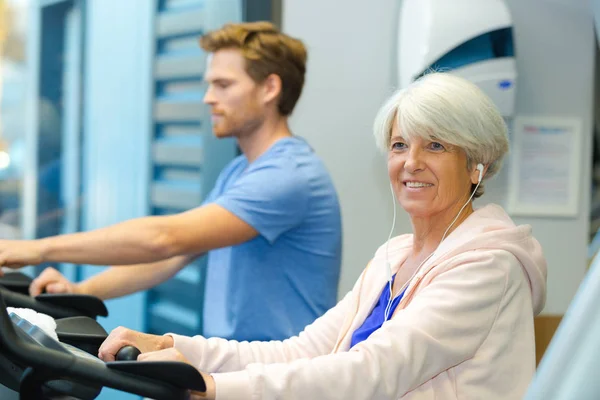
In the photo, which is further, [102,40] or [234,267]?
[102,40]

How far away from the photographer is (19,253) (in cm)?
197

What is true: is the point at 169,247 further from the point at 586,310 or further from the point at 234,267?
the point at 586,310

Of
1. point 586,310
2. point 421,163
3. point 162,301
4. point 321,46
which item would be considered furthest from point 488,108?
point 162,301

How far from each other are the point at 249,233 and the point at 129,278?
484mm

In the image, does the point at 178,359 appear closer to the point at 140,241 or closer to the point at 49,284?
the point at 140,241

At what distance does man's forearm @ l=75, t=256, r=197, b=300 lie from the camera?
8.04ft

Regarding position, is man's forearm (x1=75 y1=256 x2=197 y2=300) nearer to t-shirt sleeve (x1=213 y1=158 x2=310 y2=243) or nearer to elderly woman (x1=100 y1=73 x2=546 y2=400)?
t-shirt sleeve (x1=213 y1=158 x2=310 y2=243)

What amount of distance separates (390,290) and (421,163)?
0.89ft

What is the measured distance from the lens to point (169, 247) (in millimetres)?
2115

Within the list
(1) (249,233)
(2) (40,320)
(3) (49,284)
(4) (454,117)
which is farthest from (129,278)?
(4) (454,117)

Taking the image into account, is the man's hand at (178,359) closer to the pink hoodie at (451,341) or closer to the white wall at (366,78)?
the pink hoodie at (451,341)

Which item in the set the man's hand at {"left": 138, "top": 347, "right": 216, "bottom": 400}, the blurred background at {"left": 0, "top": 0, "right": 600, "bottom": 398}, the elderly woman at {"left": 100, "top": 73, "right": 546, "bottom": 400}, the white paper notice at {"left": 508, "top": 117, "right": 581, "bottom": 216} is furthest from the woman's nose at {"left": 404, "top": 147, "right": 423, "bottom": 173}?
the white paper notice at {"left": 508, "top": 117, "right": 581, "bottom": 216}

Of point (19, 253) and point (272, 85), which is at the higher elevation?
point (272, 85)

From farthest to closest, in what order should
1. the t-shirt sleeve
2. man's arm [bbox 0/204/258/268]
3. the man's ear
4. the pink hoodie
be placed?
the man's ear
the t-shirt sleeve
man's arm [bbox 0/204/258/268]
the pink hoodie
